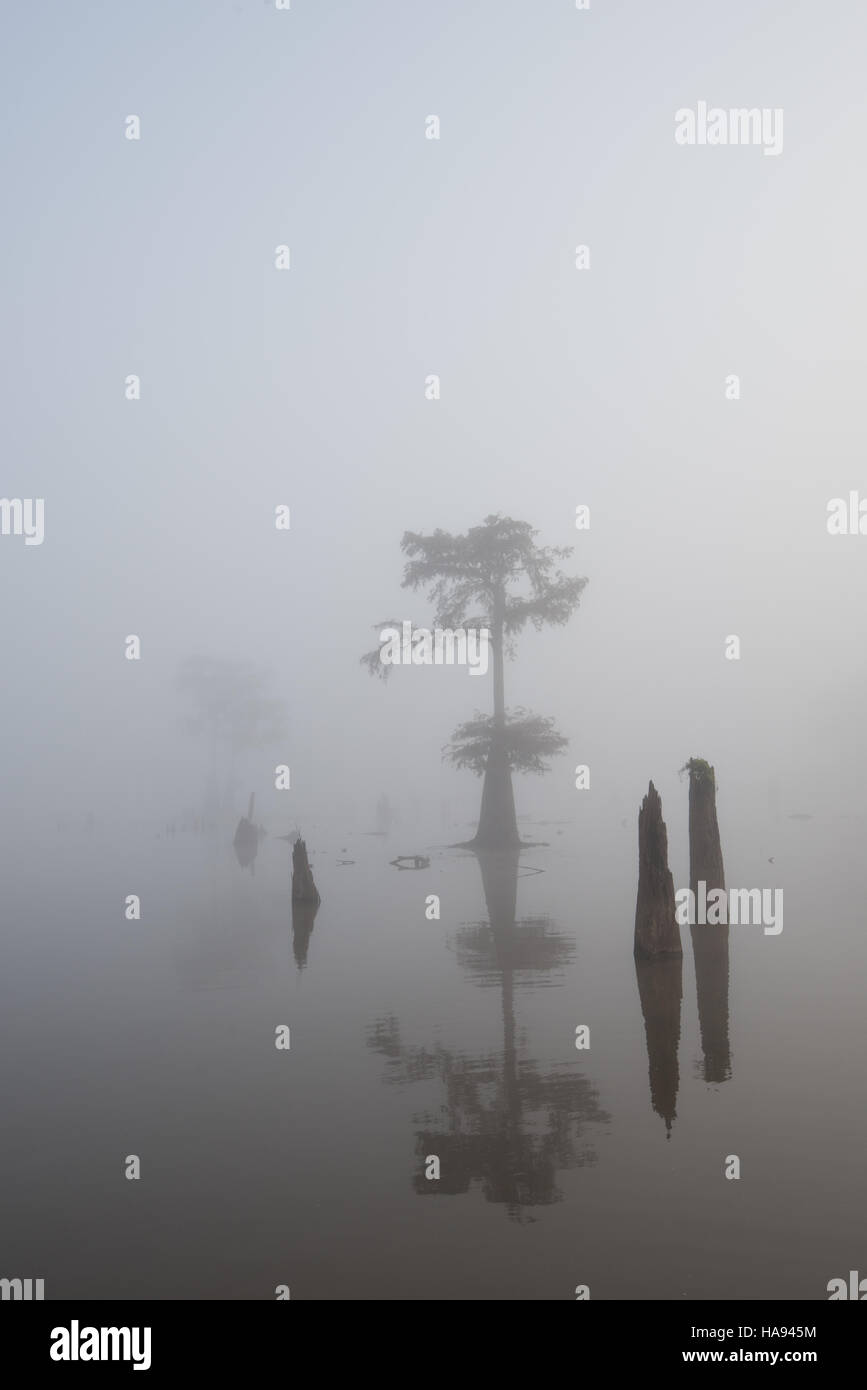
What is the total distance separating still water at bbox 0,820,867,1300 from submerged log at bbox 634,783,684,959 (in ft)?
1.75

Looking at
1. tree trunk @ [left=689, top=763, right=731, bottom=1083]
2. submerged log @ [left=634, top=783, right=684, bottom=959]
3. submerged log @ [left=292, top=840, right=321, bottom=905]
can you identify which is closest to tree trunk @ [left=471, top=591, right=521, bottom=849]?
submerged log @ [left=292, top=840, right=321, bottom=905]

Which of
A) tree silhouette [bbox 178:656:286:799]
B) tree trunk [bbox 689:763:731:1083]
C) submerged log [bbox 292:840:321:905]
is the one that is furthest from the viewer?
tree silhouette [bbox 178:656:286:799]

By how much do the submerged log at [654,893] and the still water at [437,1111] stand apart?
53 centimetres

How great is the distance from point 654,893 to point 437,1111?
7.63m

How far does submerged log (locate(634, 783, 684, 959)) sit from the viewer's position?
18.7m

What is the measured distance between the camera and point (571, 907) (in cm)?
2877

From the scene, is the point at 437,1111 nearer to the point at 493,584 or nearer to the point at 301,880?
the point at 301,880

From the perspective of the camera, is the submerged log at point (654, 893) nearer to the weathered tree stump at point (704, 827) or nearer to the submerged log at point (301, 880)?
the weathered tree stump at point (704, 827)

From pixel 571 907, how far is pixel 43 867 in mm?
29784

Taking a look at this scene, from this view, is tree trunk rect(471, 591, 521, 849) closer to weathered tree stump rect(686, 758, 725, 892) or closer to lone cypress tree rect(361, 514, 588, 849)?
lone cypress tree rect(361, 514, 588, 849)

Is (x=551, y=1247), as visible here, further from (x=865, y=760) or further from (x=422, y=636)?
(x=865, y=760)

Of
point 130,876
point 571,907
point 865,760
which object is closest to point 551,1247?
A: point 571,907

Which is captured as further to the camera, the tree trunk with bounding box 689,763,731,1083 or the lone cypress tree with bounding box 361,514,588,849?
the lone cypress tree with bounding box 361,514,588,849

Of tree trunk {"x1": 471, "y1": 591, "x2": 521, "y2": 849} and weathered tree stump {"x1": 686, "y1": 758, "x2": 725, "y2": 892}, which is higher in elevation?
tree trunk {"x1": 471, "y1": 591, "x2": 521, "y2": 849}
